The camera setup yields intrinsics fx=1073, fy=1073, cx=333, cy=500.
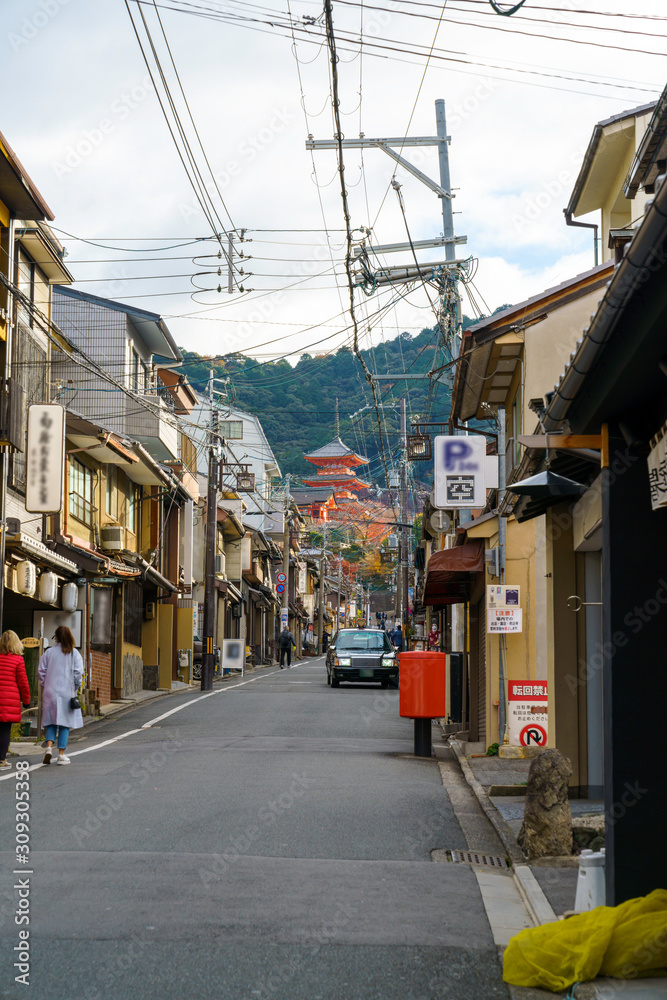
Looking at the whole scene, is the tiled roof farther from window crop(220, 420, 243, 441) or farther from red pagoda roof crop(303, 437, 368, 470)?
window crop(220, 420, 243, 441)

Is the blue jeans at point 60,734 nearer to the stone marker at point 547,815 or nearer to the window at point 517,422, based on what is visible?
the stone marker at point 547,815

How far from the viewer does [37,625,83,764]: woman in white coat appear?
14.3 m

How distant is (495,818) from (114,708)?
52.3ft

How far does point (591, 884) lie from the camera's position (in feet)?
21.5

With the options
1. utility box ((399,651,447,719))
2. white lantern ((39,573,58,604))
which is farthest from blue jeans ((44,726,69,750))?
white lantern ((39,573,58,604))

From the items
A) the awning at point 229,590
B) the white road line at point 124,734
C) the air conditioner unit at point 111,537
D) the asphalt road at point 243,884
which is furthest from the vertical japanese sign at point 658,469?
the awning at point 229,590

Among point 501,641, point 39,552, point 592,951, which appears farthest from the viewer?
point 39,552

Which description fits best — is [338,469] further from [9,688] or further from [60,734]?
[9,688]

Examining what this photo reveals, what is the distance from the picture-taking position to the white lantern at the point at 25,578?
19.1m

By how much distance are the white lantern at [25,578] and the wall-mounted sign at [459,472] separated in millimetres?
7417

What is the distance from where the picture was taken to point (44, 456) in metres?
19.2

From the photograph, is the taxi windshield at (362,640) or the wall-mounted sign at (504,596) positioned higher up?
the wall-mounted sign at (504,596)

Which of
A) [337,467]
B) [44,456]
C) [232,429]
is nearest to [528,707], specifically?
[44,456]

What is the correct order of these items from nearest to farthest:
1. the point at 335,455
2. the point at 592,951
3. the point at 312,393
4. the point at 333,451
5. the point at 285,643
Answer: the point at 592,951, the point at 285,643, the point at 312,393, the point at 335,455, the point at 333,451
